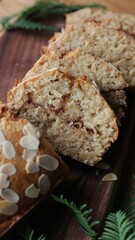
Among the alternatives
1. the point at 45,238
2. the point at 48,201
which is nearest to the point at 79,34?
the point at 48,201

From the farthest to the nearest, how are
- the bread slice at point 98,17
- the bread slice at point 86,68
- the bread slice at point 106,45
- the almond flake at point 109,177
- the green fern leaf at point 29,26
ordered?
the green fern leaf at point 29,26 < the bread slice at point 98,17 < the bread slice at point 106,45 < the bread slice at point 86,68 < the almond flake at point 109,177

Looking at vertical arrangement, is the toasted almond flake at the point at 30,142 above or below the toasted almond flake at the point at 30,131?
below

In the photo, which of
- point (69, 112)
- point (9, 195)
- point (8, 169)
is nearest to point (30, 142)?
point (8, 169)

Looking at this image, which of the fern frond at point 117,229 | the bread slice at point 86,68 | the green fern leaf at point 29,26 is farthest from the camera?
the green fern leaf at point 29,26

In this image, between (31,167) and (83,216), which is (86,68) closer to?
(31,167)

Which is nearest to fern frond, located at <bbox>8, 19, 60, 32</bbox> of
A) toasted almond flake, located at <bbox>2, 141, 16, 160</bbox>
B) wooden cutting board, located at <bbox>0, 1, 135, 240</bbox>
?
wooden cutting board, located at <bbox>0, 1, 135, 240</bbox>

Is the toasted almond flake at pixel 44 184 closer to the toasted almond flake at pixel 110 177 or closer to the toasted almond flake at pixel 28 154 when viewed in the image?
the toasted almond flake at pixel 28 154

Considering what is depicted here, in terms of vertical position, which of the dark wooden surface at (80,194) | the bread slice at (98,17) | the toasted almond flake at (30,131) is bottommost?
the dark wooden surface at (80,194)

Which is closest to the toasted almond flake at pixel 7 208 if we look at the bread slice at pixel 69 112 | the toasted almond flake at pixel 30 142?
the toasted almond flake at pixel 30 142
